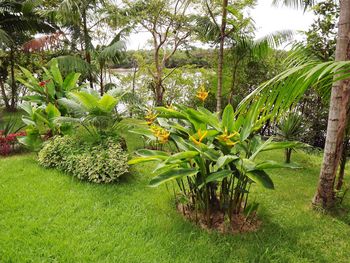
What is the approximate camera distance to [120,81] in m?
12.6

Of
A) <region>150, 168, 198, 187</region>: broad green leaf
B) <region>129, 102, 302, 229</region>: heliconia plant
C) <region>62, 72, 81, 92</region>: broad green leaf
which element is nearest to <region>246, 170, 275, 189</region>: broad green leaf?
<region>129, 102, 302, 229</region>: heliconia plant

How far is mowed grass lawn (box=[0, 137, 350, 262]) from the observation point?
8.43 feet

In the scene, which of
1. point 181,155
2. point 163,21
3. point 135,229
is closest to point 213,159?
point 181,155

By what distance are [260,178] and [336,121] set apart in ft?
3.91

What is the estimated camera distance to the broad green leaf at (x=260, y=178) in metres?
2.54

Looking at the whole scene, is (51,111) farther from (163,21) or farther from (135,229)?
(163,21)

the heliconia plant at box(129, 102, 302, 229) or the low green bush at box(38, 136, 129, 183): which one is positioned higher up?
the heliconia plant at box(129, 102, 302, 229)

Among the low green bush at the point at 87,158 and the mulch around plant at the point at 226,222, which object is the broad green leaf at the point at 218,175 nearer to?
the mulch around plant at the point at 226,222

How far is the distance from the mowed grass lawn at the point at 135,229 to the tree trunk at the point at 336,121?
11.0 inches

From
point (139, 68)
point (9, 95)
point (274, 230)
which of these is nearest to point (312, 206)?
point (274, 230)

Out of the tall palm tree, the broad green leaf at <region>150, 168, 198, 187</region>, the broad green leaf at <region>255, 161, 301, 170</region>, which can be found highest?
the tall palm tree

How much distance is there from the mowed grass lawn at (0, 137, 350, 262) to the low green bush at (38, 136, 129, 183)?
16cm

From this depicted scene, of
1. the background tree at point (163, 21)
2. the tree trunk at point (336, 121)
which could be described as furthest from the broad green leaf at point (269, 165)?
the background tree at point (163, 21)

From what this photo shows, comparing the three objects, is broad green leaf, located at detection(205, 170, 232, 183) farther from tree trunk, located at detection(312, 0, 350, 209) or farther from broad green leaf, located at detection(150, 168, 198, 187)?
tree trunk, located at detection(312, 0, 350, 209)
